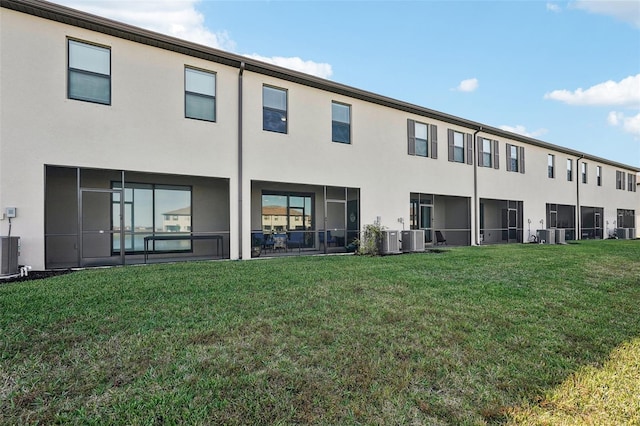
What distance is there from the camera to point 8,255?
6.80 metres

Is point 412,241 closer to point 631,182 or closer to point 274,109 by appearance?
point 274,109

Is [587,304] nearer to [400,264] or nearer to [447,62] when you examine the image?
[400,264]

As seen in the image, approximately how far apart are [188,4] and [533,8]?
562 inches

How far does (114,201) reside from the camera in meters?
10.2

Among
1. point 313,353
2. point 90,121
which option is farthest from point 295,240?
point 313,353

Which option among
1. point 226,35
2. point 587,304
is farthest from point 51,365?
point 226,35

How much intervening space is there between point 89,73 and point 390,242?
33.7ft

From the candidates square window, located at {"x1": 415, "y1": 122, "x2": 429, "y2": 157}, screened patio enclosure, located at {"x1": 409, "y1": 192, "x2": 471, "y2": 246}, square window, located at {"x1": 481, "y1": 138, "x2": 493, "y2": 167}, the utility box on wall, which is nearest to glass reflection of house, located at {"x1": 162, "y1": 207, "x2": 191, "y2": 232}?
the utility box on wall

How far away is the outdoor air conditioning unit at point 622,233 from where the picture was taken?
23.1 m

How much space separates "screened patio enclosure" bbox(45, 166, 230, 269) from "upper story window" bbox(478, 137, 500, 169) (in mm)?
12487

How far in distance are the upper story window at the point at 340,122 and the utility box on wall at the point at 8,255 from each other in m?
9.28

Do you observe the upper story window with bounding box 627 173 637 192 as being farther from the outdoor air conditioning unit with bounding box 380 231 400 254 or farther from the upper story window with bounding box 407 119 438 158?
the outdoor air conditioning unit with bounding box 380 231 400 254

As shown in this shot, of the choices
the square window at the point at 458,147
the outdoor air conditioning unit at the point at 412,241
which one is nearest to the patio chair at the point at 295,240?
the outdoor air conditioning unit at the point at 412,241

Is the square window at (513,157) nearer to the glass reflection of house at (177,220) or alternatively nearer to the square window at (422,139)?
the square window at (422,139)
